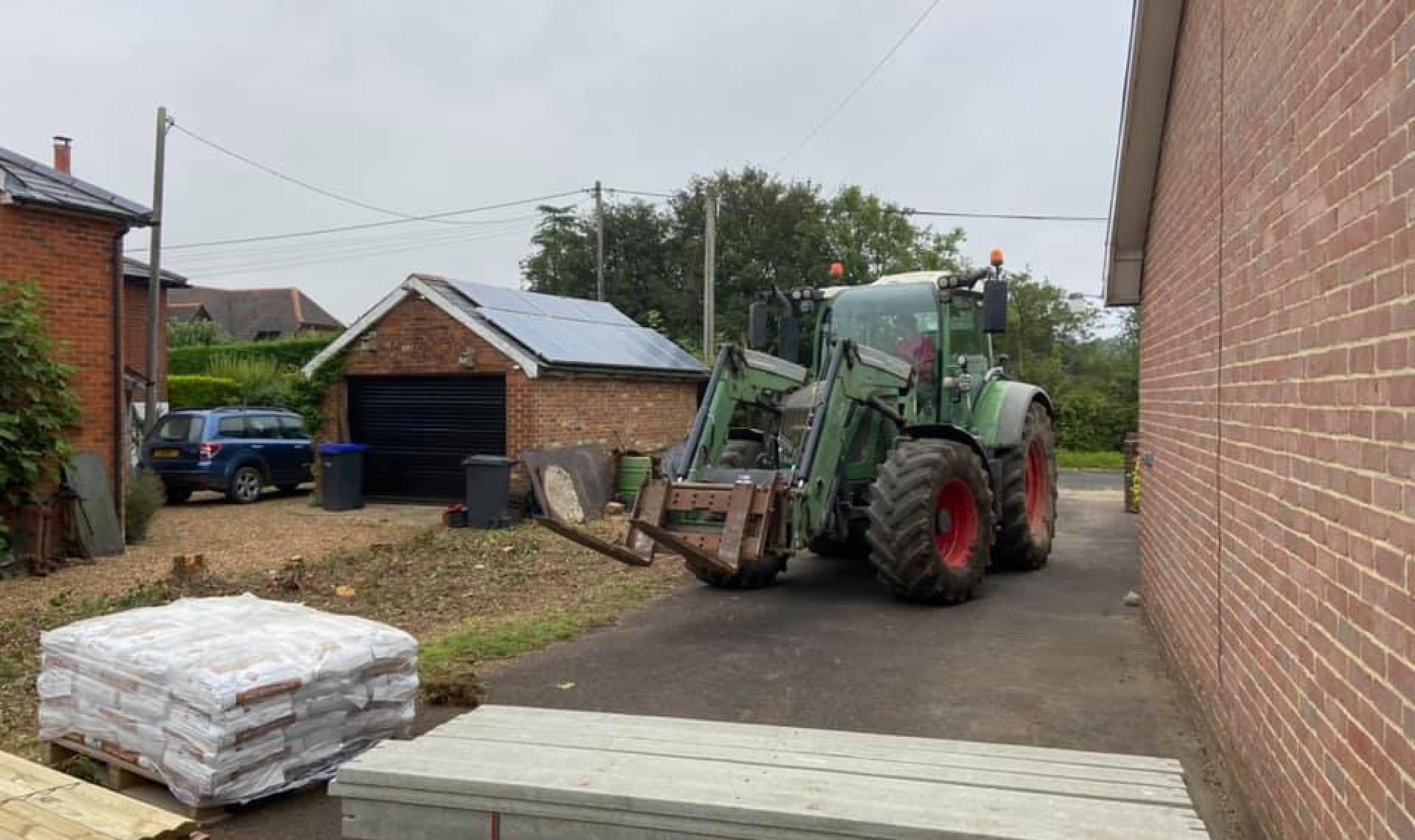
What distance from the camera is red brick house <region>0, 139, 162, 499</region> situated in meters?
10.0

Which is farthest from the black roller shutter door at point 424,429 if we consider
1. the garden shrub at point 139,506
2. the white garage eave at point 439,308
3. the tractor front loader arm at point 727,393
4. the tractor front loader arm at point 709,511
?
the tractor front loader arm at point 709,511

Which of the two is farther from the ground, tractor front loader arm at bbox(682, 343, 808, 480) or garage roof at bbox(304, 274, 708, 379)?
garage roof at bbox(304, 274, 708, 379)

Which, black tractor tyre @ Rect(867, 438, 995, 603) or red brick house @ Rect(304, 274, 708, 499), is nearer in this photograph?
black tractor tyre @ Rect(867, 438, 995, 603)

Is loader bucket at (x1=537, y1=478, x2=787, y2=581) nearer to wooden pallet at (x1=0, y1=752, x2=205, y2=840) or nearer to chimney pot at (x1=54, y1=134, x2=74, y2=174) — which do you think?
wooden pallet at (x1=0, y1=752, x2=205, y2=840)

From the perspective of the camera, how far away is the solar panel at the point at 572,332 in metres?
14.6

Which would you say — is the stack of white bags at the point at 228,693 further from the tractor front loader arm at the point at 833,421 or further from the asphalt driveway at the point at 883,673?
the tractor front loader arm at the point at 833,421

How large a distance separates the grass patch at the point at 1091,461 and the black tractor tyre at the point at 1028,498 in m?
15.7

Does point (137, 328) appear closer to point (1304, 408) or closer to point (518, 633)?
point (518, 633)

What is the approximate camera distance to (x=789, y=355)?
9.81 m

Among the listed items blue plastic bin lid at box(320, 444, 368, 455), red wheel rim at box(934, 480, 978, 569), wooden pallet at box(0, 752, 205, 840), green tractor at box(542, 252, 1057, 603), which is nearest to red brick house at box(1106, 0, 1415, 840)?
green tractor at box(542, 252, 1057, 603)

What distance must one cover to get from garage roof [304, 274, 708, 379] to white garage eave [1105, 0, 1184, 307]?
26.9 feet

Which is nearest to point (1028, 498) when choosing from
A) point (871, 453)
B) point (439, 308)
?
point (871, 453)

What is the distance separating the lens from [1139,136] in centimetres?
683

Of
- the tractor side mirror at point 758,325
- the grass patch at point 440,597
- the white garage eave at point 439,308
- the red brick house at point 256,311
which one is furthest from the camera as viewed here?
the red brick house at point 256,311
